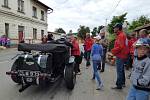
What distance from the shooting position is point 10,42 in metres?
31.4

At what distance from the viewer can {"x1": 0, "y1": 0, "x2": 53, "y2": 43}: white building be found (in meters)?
31.2

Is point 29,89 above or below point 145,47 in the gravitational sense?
below

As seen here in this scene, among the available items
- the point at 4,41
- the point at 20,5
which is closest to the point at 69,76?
the point at 4,41

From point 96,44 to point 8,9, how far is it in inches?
989

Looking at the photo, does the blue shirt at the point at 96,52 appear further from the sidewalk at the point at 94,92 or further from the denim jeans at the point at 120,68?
the sidewalk at the point at 94,92

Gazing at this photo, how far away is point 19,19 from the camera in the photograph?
35.0 meters

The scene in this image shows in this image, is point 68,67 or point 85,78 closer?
point 68,67

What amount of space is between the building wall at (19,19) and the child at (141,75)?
27.0 m

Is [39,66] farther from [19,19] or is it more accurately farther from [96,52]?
[19,19]

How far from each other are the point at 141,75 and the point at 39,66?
3559mm

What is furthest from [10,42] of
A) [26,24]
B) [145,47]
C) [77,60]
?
[145,47]

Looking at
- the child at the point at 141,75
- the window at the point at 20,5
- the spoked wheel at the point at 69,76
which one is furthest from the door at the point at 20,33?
the child at the point at 141,75

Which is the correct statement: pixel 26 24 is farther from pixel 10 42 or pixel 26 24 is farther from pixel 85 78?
pixel 85 78

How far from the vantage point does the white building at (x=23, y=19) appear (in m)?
31.2
